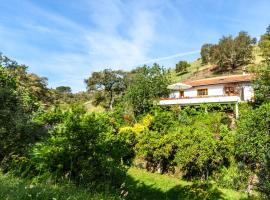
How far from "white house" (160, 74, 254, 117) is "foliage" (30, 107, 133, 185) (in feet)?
A: 85.0

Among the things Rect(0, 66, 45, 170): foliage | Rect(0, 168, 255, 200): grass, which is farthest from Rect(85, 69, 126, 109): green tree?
Rect(0, 66, 45, 170): foliage

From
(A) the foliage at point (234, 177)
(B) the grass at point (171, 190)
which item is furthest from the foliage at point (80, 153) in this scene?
(A) the foliage at point (234, 177)

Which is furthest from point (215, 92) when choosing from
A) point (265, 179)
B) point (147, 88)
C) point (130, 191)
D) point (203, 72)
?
point (203, 72)

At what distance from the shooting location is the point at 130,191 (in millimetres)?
12172

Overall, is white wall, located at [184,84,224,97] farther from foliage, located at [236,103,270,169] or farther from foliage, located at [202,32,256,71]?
foliage, located at [202,32,256,71]

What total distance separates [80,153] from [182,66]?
8320 centimetres

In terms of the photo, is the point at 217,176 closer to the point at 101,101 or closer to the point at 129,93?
the point at 129,93

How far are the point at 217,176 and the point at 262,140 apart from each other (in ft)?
13.0

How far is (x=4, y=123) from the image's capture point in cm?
1050

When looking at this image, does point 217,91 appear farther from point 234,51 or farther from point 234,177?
point 234,51

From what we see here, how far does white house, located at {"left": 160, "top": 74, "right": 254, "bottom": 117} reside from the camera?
36.6 meters

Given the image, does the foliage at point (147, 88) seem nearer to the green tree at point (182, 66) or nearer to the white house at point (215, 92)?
the white house at point (215, 92)

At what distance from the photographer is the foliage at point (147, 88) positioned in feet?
130

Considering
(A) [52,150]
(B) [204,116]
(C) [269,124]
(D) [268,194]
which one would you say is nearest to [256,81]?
(B) [204,116]
